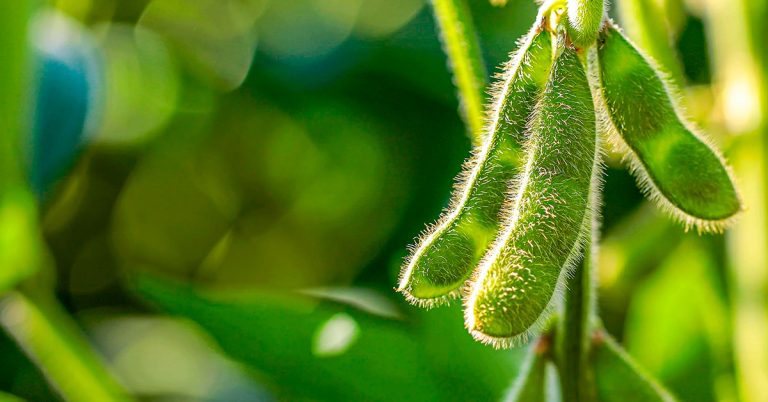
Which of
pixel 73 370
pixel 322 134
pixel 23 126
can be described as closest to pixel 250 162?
pixel 322 134

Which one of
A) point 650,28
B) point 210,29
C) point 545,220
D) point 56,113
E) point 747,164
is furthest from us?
point 210,29

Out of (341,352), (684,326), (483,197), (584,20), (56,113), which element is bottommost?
(684,326)

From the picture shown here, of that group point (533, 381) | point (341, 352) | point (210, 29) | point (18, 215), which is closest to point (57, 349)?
point (18, 215)

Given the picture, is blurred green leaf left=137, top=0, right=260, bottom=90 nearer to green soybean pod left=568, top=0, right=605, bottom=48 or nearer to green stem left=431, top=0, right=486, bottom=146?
green stem left=431, top=0, right=486, bottom=146

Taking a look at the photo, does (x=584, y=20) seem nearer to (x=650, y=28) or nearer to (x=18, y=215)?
(x=650, y=28)

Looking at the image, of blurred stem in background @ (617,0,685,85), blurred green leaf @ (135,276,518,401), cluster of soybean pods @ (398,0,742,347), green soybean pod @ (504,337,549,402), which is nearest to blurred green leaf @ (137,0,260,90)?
blurred green leaf @ (135,276,518,401)

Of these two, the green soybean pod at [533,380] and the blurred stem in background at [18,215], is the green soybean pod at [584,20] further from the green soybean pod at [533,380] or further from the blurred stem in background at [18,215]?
the blurred stem in background at [18,215]

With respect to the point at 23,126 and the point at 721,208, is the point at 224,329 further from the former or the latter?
the point at 721,208

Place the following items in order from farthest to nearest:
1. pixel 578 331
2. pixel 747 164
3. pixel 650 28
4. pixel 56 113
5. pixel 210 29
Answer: pixel 210 29 < pixel 56 113 < pixel 747 164 < pixel 650 28 < pixel 578 331
